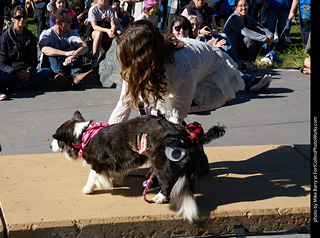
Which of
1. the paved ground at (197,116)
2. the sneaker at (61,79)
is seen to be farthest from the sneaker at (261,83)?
the sneaker at (61,79)

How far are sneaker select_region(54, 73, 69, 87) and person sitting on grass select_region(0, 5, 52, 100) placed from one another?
0.63 feet

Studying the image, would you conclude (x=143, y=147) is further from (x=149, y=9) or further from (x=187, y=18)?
(x=149, y=9)

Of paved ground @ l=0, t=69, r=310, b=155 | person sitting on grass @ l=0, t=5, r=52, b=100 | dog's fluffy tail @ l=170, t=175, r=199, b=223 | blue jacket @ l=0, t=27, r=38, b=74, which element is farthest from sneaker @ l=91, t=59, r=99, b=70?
dog's fluffy tail @ l=170, t=175, r=199, b=223

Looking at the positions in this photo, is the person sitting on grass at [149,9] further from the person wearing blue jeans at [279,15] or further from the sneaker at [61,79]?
the person wearing blue jeans at [279,15]

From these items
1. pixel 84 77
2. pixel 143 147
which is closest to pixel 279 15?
pixel 84 77

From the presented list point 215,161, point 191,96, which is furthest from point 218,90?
point 215,161

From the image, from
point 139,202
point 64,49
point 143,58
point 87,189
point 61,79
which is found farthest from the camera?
point 64,49

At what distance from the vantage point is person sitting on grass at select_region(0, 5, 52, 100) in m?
8.08

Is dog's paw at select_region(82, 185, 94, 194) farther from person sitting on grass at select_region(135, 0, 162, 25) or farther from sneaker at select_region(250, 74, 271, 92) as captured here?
person sitting on grass at select_region(135, 0, 162, 25)

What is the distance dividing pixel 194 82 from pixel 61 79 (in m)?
4.59

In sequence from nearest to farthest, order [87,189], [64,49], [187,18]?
[87,189]
[187,18]
[64,49]

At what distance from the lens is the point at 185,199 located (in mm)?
4094

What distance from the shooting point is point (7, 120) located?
6965mm

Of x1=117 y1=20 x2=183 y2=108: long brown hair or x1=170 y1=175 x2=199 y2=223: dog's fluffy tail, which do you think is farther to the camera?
x1=170 y1=175 x2=199 y2=223: dog's fluffy tail
